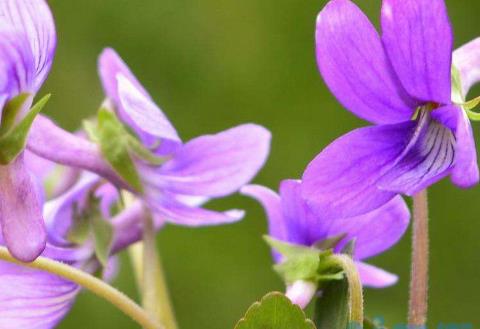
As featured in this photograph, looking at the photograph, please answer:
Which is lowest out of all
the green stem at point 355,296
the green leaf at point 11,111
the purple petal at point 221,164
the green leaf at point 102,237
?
the green leaf at point 102,237

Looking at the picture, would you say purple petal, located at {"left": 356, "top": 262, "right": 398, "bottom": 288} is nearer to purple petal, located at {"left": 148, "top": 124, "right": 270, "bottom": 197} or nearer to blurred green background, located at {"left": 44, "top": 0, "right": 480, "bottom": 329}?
purple petal, located at {"left": 148, "top": 124, "right": 270, "bottom": 197}

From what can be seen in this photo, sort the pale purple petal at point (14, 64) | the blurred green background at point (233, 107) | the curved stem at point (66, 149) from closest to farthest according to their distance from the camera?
the pale purple petal at point (14, 64) → the curved stem at point (66, 149) → the blurred green background at point (233, 107)

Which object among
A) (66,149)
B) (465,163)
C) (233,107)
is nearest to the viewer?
(465,163)

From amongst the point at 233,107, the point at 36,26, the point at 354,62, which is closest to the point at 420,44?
the point at 354,62

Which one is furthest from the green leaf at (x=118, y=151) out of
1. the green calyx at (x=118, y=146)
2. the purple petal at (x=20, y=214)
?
the purple petal at (x=20, y=214)

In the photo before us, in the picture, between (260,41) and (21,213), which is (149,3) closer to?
(260,41)

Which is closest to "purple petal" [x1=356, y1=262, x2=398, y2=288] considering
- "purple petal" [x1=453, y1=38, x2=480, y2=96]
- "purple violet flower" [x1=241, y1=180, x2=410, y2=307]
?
"purple violet flower" [x1=241, y1=180, x2=410, y2=307]

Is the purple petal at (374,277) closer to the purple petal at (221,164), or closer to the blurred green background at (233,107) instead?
the purple petal at (221,164)

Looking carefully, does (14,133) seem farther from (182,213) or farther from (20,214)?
(182,213)
